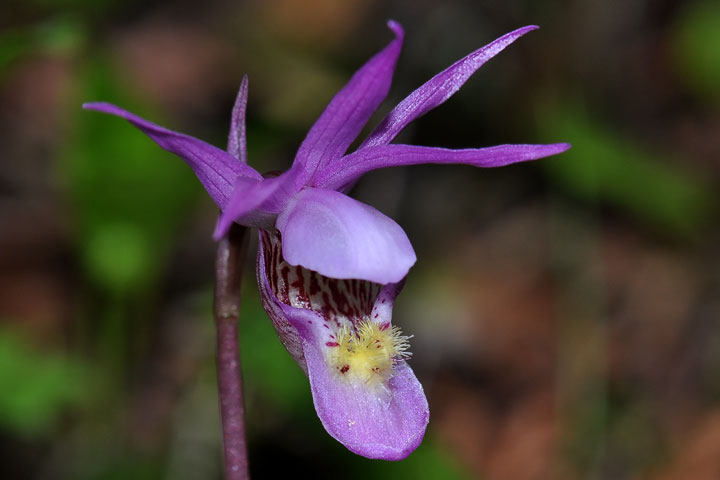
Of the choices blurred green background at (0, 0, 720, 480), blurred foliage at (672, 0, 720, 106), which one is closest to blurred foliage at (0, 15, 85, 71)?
blurred green background at (0, 0, 720, 480)

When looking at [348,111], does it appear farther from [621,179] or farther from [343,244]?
[621,179]

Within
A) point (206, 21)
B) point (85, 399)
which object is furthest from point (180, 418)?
point (206, 21)

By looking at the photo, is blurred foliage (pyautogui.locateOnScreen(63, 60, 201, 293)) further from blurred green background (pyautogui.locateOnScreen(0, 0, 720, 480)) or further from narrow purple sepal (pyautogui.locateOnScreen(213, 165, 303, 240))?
narrow purple sepal (pyautogui.locateOnScreen(213, 165, 303, 240))

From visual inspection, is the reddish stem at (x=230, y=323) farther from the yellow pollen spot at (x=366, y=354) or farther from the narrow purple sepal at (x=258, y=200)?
the yellow pollen spot at (x=366, y=354)

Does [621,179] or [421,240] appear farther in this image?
[421,240]

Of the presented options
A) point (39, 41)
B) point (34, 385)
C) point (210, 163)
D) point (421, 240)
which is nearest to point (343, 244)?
point (210, 163)

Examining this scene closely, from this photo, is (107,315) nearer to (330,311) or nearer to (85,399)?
(85,399)
